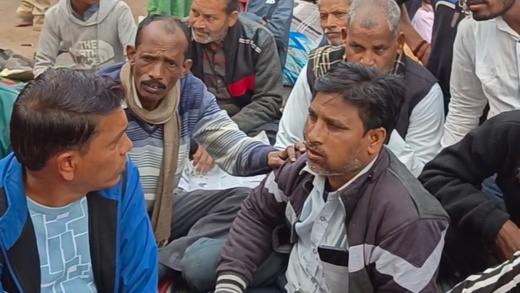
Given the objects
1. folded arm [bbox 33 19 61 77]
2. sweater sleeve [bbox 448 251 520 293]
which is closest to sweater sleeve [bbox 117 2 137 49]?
folded arm [bbox 33 19 61 77]

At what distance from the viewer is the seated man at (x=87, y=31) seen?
3.87m

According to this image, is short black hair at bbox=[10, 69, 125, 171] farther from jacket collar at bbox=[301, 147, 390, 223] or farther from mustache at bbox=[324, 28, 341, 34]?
mustache at bbox=[324, 28, 341, 34]

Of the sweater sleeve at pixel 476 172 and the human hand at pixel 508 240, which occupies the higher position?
the sweater sleeve at pixel 476 172

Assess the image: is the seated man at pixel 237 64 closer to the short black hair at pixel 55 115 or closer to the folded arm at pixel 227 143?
the folded arm at pixel 227 143

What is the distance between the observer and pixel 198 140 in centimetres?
282

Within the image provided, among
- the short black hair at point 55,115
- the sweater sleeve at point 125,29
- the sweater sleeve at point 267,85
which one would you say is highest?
the short black hair at point 55,115

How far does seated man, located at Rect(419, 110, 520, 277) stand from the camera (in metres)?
2.46

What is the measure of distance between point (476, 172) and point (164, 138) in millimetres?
1101

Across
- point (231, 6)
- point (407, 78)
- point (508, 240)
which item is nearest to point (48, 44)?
point (231, 6)

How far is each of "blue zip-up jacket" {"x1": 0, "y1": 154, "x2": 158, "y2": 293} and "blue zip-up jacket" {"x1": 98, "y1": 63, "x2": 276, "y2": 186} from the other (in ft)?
2.34

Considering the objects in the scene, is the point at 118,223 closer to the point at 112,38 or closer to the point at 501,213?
the point at 501,213

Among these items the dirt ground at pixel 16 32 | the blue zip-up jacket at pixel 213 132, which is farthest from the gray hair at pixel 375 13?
the dirt ground at pixel 16 32

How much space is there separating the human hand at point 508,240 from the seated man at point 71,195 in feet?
3.85

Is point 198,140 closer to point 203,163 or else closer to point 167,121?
point 167,121
